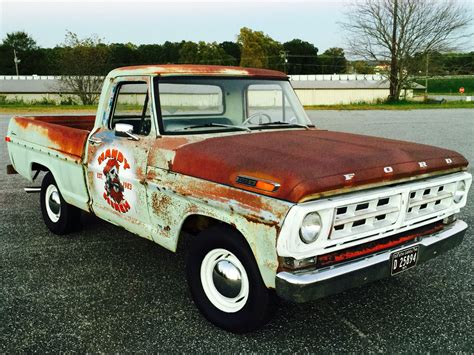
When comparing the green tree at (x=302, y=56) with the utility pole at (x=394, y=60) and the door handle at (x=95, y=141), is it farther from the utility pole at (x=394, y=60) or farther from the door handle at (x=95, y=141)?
the door handle at (x=95, y=141)

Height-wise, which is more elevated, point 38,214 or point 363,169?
point 363,169

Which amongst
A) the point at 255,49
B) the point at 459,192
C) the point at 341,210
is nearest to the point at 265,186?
the point at 341,210

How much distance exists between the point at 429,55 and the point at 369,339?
40.5 meters

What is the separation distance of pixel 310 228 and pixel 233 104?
207 centimetres

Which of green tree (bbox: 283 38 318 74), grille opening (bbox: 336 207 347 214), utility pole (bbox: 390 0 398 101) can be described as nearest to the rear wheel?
grille opening (bbox: 336 207 347 214)

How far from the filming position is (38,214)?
6.18 m

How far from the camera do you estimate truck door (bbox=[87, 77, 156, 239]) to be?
3.82 metres

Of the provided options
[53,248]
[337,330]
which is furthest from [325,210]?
[53,248]

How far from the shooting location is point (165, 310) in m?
3.56

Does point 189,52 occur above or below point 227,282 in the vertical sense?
above

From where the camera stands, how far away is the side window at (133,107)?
402cm

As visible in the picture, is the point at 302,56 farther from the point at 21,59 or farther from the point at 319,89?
the point at 21,59

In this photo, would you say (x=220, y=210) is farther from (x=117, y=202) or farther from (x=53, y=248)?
(x=53, y=248)

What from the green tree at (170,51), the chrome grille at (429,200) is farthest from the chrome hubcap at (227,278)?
the green tree at (170,51)
